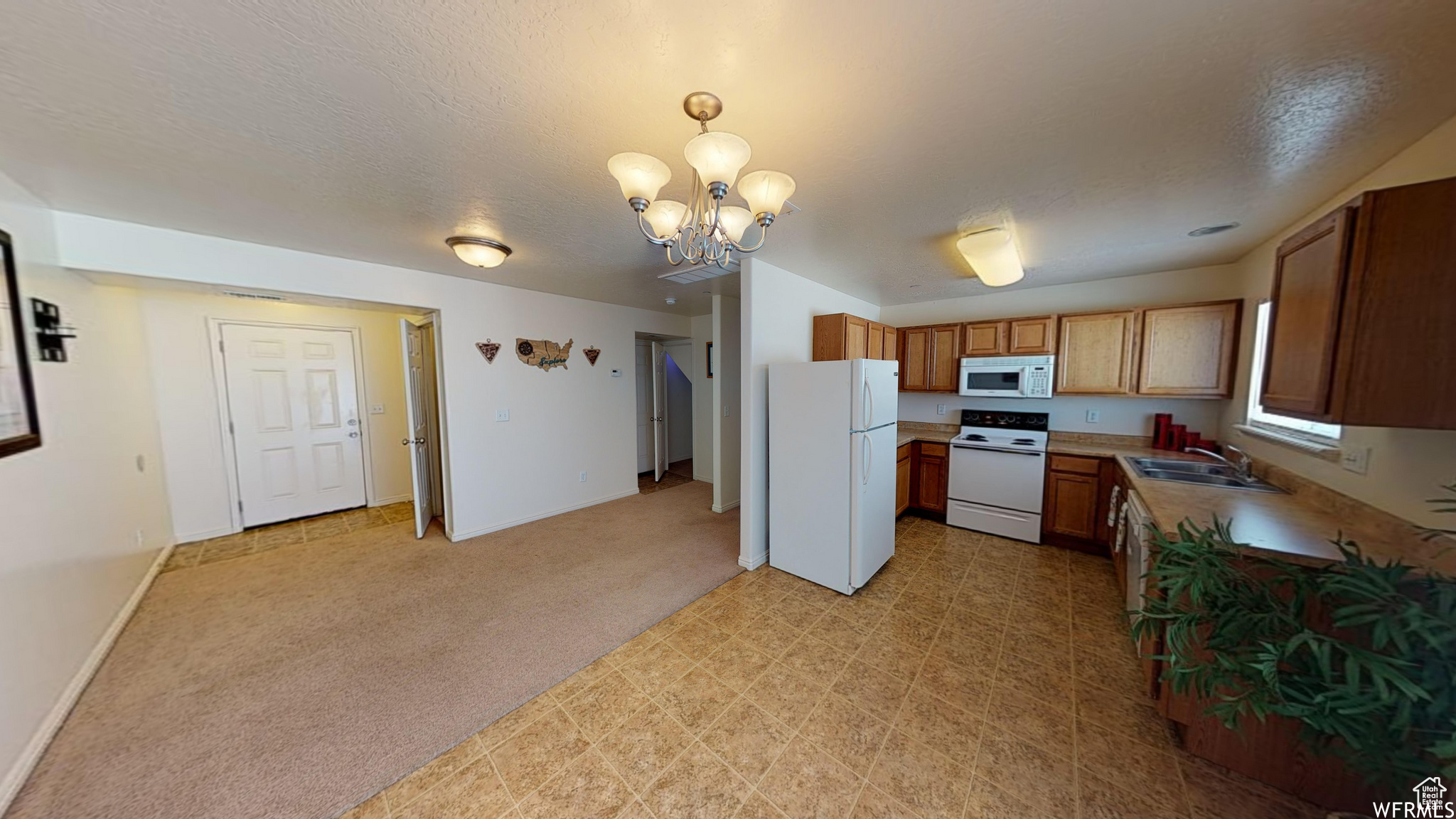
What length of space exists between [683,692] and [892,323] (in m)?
4.30

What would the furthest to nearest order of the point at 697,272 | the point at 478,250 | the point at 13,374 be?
the point at 697,272
the point at 478,250
the point at 13,374

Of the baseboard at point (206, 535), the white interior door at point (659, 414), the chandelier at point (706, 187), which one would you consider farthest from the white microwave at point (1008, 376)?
the baseboard at point (206, 535)

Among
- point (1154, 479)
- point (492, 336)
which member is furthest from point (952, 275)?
point (492, 336)

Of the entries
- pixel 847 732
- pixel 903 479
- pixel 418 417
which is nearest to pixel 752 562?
pixel 847 732

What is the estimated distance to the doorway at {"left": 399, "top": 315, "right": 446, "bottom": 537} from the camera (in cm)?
370

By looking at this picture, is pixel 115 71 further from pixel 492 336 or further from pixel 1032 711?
pixel 1032 711

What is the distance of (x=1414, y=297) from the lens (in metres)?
1.14

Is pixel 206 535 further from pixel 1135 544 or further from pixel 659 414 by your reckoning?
pixel 1135 544

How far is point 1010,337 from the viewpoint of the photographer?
3785 millimetres

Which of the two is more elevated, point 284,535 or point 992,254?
point 992,254

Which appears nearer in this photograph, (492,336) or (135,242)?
(135,242)

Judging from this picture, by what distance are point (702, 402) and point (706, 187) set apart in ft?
13.4

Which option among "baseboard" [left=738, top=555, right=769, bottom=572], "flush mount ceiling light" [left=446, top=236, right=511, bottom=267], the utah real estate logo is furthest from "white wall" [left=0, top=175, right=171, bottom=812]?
the utah real estate logo

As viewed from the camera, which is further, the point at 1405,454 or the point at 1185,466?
the point at 1185,466
